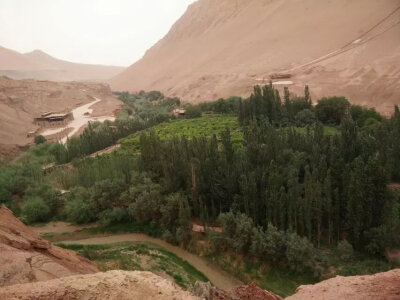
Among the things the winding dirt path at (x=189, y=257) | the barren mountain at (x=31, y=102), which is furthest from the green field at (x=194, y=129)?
the barren mountain at (x=31, y=102)

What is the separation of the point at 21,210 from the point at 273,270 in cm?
1786

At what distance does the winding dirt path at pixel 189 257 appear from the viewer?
54.8 feet

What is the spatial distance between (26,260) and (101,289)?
3.65m

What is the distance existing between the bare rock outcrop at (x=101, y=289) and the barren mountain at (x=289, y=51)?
40174 mm

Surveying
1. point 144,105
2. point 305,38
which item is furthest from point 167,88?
point 305,38

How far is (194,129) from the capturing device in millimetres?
41344

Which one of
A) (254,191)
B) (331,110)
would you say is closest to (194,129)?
(331,110)

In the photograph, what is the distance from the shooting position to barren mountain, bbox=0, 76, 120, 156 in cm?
4722

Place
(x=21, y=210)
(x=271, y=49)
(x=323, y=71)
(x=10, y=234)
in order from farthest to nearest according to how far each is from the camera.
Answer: (x=271, y=49) < (x=323, y=71) < (x=21, y=210) < (x=10, y=234)

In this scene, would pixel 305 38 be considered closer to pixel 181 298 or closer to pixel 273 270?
pixel 273 270

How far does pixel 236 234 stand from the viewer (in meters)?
17.8

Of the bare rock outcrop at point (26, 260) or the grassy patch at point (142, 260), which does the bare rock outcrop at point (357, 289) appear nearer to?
the bare rock outcrop at point (26, 260)

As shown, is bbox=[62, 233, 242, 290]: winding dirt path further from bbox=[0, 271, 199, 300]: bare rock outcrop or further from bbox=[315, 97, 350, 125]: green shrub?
bbox=[315, 97, 350, 125]: green shrub

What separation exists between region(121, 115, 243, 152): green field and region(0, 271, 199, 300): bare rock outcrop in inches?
1075
